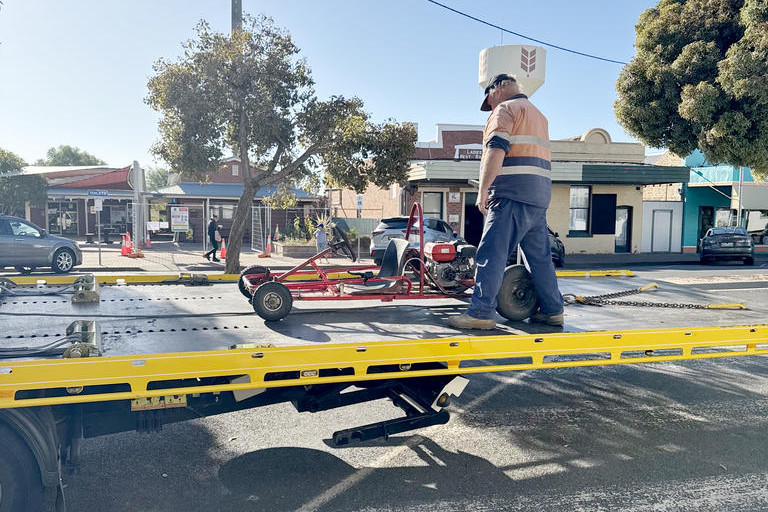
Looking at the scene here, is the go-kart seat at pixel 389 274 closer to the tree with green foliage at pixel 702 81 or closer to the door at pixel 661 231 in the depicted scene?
the tree with green foliage at pixel 702 81

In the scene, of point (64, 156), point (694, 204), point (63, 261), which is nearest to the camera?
point (63, 261)

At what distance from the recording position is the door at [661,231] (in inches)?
1084

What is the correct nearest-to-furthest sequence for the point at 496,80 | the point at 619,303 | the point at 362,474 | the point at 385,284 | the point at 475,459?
the point at 362,474
the point at 475,459
the point at 496,80
the point at 385,284
the point at 619,303

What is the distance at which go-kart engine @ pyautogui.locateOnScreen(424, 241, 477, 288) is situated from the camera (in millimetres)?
5254

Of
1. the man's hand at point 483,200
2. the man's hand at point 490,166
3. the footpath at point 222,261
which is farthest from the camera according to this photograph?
the footpath at point 222,261

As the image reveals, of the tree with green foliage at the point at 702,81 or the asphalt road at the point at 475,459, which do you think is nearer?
the asphalt road at the point at 475,459

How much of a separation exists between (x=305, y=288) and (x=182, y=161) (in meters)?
9.93

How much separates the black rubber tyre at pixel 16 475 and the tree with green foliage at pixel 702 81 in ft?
46.1

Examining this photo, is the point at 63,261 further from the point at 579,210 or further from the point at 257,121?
the point at 579,210

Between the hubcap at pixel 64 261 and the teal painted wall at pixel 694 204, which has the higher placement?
the teal painted wall at pixel 694 204

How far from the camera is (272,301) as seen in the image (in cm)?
452

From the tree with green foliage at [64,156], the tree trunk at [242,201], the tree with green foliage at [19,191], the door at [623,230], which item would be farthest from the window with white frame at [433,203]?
the tree with green foliage at [64,156]

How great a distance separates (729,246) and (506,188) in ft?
64.5

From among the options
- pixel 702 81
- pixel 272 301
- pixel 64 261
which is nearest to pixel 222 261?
pixel 64 261
